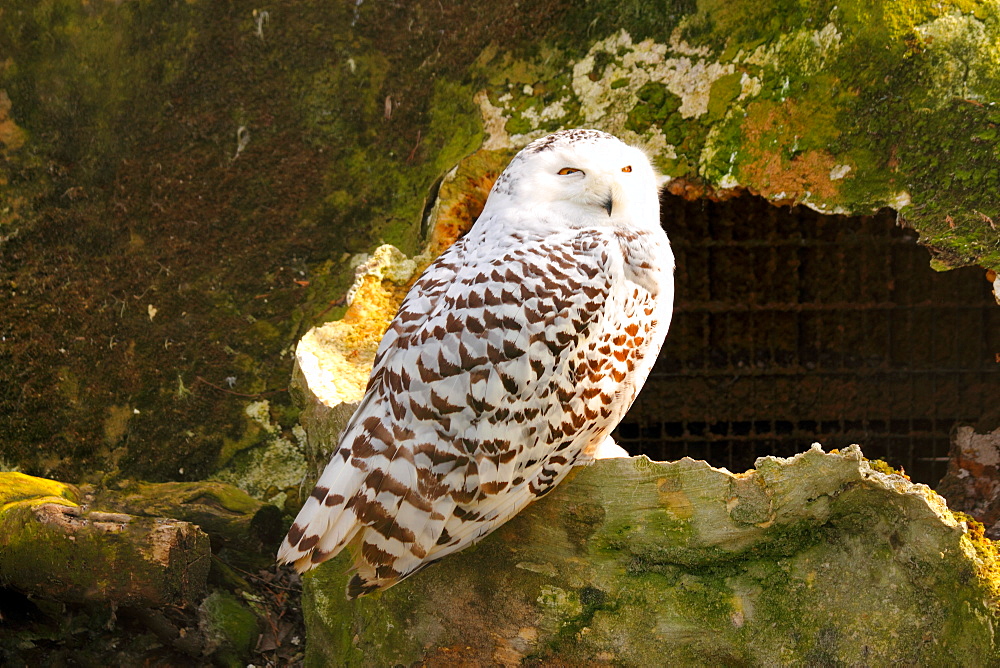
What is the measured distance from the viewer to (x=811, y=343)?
3.69 metres

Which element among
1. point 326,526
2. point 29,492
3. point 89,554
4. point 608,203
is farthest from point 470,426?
point 29,492

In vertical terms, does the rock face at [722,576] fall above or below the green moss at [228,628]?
above

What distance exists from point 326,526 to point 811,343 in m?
2.59

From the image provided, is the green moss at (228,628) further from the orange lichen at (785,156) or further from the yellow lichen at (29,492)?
the orange lichen at (785,156)

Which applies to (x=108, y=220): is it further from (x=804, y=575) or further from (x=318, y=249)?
(x=804, y=575)

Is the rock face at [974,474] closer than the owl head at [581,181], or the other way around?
the owl head at [581,181]

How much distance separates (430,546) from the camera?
201 centimetres

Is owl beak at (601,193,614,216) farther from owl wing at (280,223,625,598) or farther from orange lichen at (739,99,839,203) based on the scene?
orange lichen at (739,99,839,203)

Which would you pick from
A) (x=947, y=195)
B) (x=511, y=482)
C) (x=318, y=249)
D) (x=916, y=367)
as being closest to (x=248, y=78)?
(x=318, y=249)

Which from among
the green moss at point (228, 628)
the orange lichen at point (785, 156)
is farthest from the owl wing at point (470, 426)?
the green moss at point (228, 628)

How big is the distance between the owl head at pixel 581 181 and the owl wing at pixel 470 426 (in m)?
0.28

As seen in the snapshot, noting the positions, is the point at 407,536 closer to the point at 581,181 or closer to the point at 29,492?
the point at 581,181

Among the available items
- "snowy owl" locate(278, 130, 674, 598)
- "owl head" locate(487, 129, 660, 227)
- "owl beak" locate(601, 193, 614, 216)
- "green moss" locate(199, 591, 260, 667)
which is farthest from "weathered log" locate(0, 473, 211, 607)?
"owl beak" locate(601, 193, 614, 216)

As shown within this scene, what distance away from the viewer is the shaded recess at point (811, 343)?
3.48 meters
